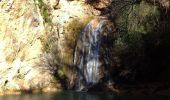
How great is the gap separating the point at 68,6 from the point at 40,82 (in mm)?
8070

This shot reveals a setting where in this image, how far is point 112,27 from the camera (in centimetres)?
4078

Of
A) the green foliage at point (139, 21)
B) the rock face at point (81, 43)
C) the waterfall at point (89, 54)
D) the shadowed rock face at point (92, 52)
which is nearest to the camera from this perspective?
the green foliage at point (139, 21)

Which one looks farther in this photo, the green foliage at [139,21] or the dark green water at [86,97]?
the green foliage at [139,21]

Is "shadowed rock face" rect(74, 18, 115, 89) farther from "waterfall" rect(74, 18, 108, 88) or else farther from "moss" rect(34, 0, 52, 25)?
"moss" rect(34, 0, 52, 25)

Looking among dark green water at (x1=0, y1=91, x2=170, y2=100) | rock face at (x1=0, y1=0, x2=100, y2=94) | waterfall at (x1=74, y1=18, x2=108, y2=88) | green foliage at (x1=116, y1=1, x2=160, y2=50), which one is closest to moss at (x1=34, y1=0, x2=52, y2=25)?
rock face at (x1=0, y1=0, x2=100, y2=94)

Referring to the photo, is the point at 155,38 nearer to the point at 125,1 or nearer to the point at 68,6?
the point at 125,1

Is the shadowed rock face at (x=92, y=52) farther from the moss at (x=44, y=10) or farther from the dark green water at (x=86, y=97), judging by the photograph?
the moss at (x=44, y=10)

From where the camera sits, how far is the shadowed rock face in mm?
40500

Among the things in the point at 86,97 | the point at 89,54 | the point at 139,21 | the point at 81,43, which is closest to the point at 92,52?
the point at 89,54

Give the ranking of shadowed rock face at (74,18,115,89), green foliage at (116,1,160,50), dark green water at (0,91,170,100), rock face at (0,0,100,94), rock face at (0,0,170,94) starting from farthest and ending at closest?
rock face at (0,0,100,94) < shadowed rock face at (74,18,115,89) < rock face at (0,0,170,94) < green foliage at (116,1,160,50) < dark green water at (0,91,170,100)

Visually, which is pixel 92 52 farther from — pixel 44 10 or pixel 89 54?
pixel 44 10

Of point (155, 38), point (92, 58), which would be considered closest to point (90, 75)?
point (92, 58)

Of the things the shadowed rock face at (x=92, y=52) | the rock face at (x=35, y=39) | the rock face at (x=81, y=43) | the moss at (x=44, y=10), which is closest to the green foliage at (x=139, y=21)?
the rock face at (x=81, y=43)

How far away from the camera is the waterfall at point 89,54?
1599 inches
